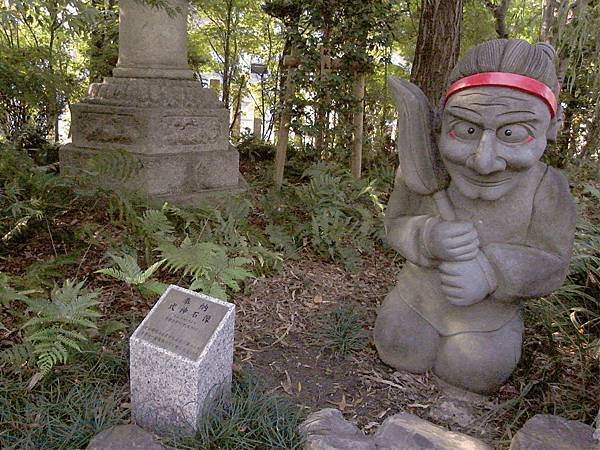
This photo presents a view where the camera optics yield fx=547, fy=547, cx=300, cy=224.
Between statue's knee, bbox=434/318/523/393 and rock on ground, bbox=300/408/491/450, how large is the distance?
459 millimetres

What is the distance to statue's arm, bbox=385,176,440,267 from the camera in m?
2.75

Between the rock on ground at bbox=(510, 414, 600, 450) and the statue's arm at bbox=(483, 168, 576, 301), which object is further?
the statue's arm at bbox=(483, 168, 576, 301)

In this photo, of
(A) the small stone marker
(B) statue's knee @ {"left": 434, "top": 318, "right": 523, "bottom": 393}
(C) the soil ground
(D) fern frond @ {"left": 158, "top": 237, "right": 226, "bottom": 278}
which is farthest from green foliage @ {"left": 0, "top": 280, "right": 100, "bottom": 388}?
(B) statue's knee @ {"left": 434, "top": 318, "right": 523, "bottom": 393}

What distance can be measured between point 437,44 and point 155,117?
297 centimetres

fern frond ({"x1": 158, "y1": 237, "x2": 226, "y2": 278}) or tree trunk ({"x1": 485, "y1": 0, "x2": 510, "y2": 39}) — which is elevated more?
tree trunk ({"x1": 485, "y1": 0, "x2": 510, "y2": 39})

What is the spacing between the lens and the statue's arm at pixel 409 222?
2754mm

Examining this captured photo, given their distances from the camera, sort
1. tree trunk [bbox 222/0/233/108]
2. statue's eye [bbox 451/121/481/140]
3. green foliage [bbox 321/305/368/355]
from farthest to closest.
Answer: tree trunk [bbox 222/0/233/108] < green foliage [bbox 321/305/368/355] < statue's eye [bbox 451/121/481/140]

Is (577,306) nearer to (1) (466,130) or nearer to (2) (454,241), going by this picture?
(2) (454,241)

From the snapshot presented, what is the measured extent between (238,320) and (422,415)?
125 centimetres

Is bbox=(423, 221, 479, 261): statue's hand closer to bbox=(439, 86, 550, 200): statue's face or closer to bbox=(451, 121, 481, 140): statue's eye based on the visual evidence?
bbox=(439, 86, 550, 200): statue's face

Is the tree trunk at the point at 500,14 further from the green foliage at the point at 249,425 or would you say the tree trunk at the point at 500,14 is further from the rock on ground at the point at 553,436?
the green foliage at the point at 249,425

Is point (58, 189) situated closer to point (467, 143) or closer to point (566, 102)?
point (467, 143)

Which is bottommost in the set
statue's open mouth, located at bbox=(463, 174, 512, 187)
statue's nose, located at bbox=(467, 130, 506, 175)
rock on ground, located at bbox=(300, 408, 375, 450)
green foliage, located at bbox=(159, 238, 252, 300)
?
rock on ground, located at bbox=(300, 408, 375, 450)

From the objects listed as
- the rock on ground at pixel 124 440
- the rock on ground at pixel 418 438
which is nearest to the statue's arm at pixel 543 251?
the rock on ground at pixel 418 438
